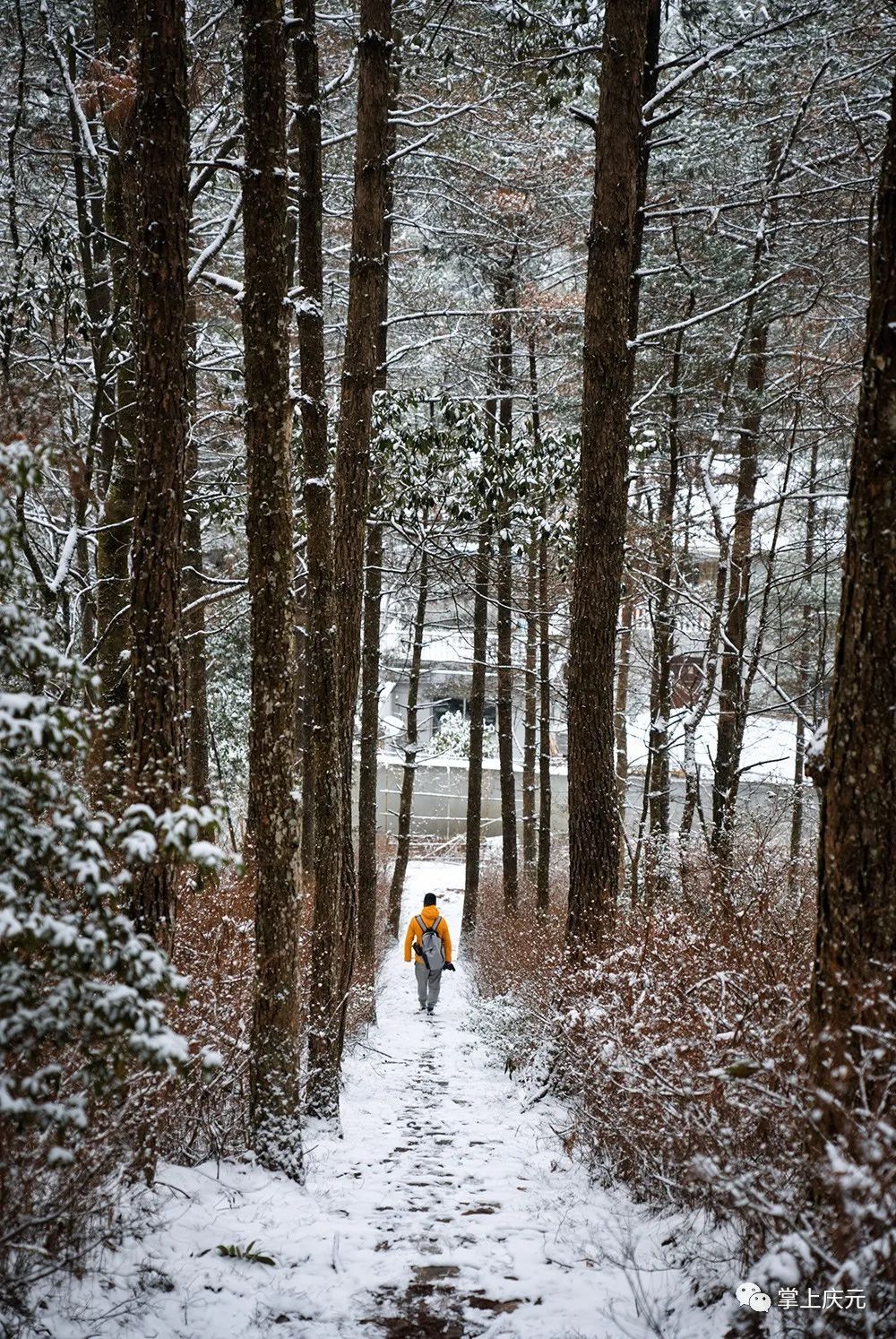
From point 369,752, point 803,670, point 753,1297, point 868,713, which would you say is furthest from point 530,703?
point 753,1297

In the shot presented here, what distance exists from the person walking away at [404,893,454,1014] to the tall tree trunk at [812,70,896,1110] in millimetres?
9660

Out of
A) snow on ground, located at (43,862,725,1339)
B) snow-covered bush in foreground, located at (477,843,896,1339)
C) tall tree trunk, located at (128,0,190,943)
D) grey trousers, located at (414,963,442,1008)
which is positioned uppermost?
tall tree trunk, located at (128,0,190,943)

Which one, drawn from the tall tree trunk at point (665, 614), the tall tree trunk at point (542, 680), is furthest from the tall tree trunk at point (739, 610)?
the tall tree trunk at point (542, 680)

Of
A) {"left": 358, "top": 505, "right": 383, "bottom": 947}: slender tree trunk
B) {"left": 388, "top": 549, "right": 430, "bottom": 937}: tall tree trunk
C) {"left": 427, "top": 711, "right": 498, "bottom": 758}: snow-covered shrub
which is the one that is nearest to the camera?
{"left": 358, "top": 505, "right": 383, "bottom": 947}: slender tree trunk

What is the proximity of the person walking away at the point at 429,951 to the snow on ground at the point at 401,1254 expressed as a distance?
5.83 m

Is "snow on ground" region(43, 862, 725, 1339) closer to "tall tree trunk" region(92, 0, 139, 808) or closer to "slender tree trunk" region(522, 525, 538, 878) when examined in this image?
"tall tree trunk" region(92, 0, 139, 808)

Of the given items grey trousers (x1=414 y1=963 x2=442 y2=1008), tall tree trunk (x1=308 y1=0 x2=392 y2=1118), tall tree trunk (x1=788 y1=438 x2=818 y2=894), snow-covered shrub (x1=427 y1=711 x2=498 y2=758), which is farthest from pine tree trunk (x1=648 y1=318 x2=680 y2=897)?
snow-covered shrub (x1=427 y1=711 x2=498 y2=758)

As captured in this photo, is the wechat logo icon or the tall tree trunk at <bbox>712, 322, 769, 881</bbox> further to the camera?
the tall tree trunk at <bbox>712, 322, 769, 881</bbox>

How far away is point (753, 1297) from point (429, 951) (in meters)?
9.78

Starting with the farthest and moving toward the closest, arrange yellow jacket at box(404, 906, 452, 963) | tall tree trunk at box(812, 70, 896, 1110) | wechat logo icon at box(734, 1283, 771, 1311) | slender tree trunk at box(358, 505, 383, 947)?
yellow jacket at box(404, 906, 452, 963), slender tree trunk at box(358, 505, 383, 947), tall tree trunk at box(812, 70, 896, 1110), wechat logo icon at box(734, 1283, 771, 1311)

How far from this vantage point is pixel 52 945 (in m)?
2.67

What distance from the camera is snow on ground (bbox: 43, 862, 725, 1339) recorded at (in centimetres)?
340

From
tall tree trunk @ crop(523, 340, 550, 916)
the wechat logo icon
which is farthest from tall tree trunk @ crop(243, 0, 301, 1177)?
tall tree trunk @ crop(523, 340, 550, 916)

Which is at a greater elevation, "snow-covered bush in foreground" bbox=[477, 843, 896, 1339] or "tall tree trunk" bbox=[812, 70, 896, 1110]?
"tall tree trunk" bbox=[812, 70, 896, 1110]
